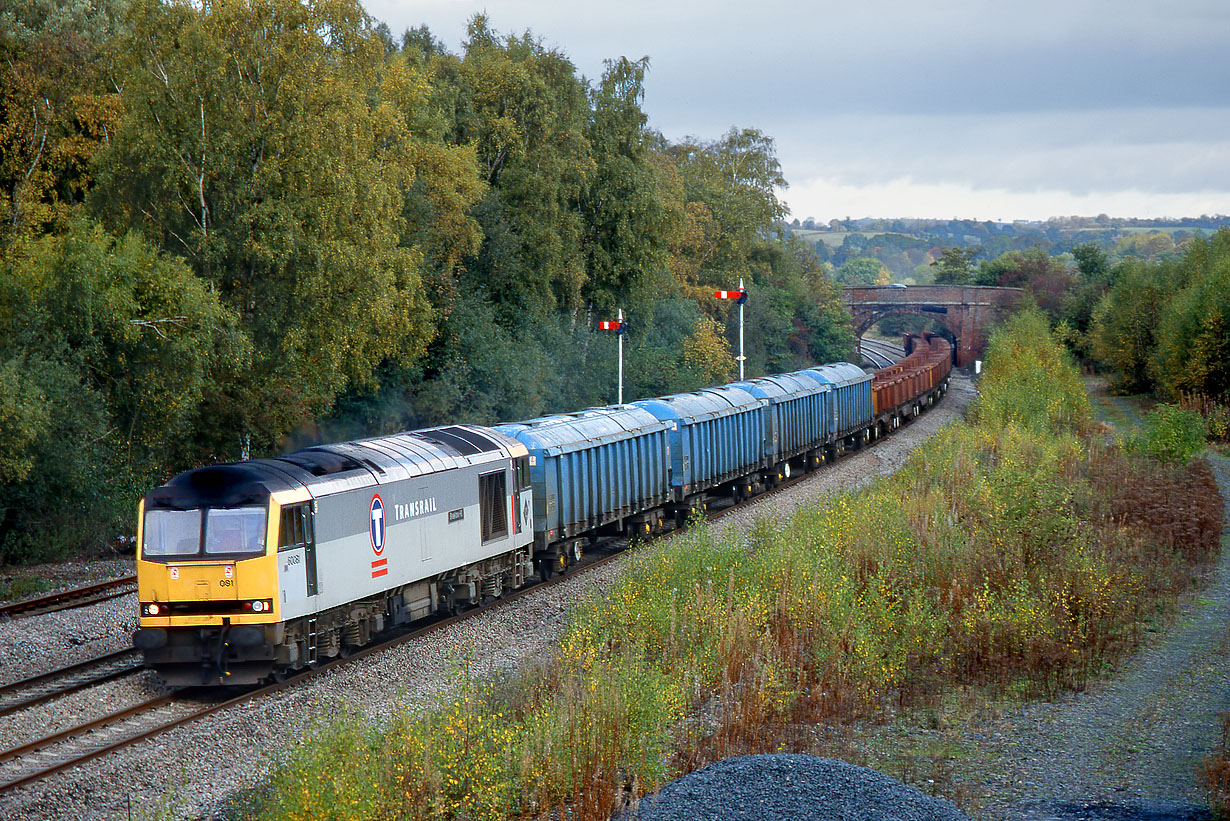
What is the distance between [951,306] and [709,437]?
8469 centimetres

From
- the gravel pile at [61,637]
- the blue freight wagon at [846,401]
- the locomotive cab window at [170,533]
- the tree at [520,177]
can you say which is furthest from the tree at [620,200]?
the locomotive cab window at [170,533]

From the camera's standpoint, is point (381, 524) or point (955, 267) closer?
point (381, 524)

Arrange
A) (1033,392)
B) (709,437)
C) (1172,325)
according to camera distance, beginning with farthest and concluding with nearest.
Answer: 1. (1172,325)
2. (1033,392)
3. (709,437)

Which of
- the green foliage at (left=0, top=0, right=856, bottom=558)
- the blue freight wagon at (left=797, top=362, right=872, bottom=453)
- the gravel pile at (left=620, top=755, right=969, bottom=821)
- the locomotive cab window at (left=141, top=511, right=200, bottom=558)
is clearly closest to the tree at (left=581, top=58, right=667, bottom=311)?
the green foliage at (left=0, top=0, right=856, bottom=558)

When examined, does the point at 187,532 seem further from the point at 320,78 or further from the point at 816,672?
the point at 320,78

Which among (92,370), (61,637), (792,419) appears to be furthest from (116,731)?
(792,419)

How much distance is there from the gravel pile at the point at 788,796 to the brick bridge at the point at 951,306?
96.8 metres

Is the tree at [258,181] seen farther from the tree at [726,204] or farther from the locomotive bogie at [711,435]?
the tree at [726,204]

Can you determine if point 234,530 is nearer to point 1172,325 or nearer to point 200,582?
point 200,582

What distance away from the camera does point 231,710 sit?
1465cm

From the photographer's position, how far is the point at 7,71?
36.3 m

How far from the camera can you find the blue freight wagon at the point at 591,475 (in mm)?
23000

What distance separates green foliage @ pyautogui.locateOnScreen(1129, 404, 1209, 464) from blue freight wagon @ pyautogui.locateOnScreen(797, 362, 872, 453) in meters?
10.6

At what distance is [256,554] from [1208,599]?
53.1 feet
